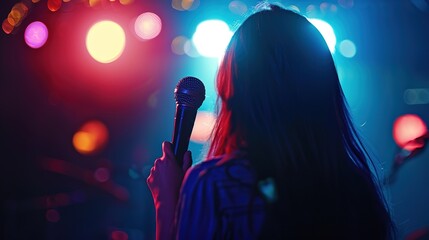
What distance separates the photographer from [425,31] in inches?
215

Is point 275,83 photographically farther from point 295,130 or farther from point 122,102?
point 122,102

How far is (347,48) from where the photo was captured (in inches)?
221

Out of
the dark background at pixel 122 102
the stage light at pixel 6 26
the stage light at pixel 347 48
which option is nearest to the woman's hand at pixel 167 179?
the dark background at pixel 122 102

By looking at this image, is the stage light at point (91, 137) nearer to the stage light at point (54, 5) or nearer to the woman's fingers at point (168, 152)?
the stage light at point (54, 5)

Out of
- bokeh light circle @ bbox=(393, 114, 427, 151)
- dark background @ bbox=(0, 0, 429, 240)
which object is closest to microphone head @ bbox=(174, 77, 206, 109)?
dark background @ bbox=(0, 0, 429, 240)

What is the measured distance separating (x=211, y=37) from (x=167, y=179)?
4478 mm

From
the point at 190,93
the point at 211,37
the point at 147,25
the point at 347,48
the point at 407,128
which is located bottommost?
the point at 407,128

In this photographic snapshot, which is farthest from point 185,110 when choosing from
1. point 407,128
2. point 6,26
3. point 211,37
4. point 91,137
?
point 407,128

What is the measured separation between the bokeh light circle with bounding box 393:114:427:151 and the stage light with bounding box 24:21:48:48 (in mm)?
4226

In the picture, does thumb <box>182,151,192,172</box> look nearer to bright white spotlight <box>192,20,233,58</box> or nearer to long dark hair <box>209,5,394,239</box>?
long dark hair <box>209,5,394,239</box>

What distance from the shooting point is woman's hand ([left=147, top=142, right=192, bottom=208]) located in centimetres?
116

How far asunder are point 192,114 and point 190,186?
0.41 m

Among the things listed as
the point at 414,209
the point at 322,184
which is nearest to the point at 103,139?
the point at 414,209

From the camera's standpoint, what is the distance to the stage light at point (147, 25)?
5773 mm
